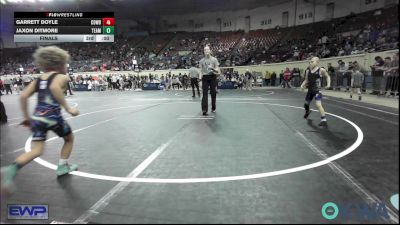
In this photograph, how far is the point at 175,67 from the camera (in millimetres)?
35312

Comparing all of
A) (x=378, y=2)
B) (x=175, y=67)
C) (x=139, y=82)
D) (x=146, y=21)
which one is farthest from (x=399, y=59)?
(x=146, y=21)

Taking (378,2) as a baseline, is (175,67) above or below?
below

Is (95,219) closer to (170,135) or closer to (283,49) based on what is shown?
(170,135)

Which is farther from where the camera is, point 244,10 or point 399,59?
point 244,10

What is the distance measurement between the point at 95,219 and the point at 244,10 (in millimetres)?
42070

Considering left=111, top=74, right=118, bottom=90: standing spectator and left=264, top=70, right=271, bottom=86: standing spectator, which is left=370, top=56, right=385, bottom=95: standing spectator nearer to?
left=264, top=70, right=271, bottom=86: standing spectator

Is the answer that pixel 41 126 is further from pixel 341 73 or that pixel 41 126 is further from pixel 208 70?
pixel 341 73
